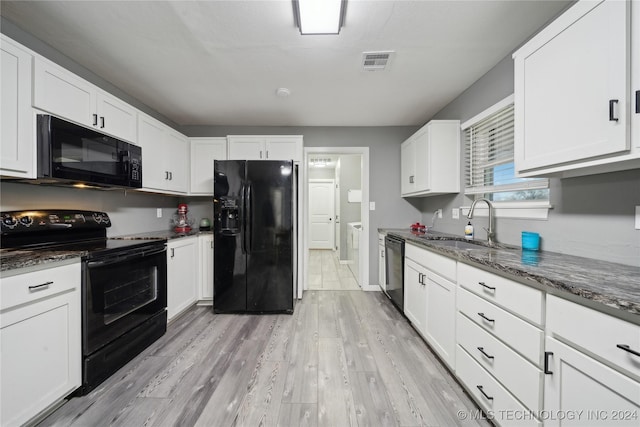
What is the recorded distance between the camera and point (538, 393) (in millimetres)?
958

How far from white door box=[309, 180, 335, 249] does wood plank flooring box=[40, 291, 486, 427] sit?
4.76 metres

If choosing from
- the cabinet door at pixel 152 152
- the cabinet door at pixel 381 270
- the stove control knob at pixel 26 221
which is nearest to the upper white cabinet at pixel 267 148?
the cabinet door at pixel 152 152

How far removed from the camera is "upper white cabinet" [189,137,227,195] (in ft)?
10.1

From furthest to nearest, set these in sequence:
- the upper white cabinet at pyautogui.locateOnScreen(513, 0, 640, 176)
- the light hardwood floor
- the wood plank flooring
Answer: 1. the light hardwood floor
2. the wood plank flooring
3. the upper white cabinet at pyautogui.locateOnScreen(513, 0, 640, 176)

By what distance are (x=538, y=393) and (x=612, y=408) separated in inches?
10.4

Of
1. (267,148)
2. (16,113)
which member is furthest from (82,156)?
(267,148)

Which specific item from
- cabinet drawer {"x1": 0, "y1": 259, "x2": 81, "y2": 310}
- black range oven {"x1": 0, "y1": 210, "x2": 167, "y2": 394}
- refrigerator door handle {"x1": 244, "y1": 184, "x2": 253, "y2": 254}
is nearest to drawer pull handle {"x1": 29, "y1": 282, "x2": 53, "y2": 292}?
cabinet drawer {"x1": 0, "y1": 259, "x2": 81, "y2": 310}

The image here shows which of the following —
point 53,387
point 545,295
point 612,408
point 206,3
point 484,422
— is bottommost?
point 484,422

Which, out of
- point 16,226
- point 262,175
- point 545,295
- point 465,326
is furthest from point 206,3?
point 465,326

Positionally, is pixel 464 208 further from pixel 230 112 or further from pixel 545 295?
pixel 230 112

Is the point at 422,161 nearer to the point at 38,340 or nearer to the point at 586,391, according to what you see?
the point at 586,391

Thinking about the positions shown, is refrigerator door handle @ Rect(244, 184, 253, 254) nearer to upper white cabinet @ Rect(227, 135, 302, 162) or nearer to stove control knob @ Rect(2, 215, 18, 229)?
upper white cabinet @ Rect(227, 135, 302, 162)

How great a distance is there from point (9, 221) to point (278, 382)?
203cm

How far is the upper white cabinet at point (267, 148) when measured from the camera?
2988mm
